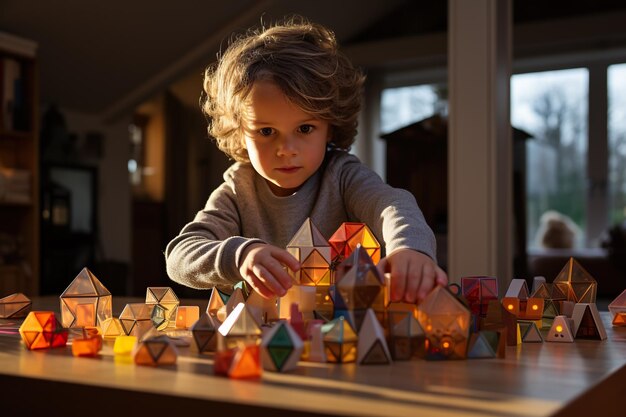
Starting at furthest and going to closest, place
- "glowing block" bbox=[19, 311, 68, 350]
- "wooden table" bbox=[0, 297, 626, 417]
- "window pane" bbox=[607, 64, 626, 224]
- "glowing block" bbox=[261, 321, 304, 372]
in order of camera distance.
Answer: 1. "window pane" bbox=[607, 64, 626, 224]
2. "glowing block" bbox=[19, 311, 68, 350]
3. "glowing block" bbox=[261, 321, 304, 372]
4. "wooden table" bbox=[0, 297, 626, 417]

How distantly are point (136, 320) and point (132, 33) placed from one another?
13.5ft

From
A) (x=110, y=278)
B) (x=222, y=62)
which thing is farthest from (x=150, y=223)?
(x=222, y=62)

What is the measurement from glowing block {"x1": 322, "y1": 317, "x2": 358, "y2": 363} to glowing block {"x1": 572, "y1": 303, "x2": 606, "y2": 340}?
1.02ft

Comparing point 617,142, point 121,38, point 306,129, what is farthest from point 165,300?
point 617,142

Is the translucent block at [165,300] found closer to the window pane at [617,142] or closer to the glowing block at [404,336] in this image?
the glowing block at [404,336]

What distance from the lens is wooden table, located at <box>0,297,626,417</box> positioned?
16.4 inches

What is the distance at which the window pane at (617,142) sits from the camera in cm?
629

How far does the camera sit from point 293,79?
115 cm

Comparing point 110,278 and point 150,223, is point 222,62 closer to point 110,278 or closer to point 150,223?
point 110,278

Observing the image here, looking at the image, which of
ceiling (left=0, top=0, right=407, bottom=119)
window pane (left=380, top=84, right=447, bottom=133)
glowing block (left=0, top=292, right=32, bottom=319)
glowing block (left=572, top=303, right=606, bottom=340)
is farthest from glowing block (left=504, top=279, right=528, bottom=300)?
window pane (left=380, top=84, right=447, bottom=133)

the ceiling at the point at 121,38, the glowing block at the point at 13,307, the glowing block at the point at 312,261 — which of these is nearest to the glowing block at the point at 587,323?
the glowing block at the point at 312,261

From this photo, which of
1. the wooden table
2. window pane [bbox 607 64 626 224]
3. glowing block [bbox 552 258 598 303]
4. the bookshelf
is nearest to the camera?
the wooden table

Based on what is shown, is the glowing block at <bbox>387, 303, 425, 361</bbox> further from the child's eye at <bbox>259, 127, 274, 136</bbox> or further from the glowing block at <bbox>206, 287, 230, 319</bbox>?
the child's eye at <bbox>259, 127, 274, 136</bbox>

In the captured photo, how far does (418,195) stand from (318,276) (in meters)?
3.99
